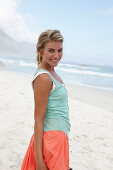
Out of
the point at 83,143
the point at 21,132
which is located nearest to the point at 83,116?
the point at 83,143

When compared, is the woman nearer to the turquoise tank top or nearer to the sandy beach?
the turquoise tank top

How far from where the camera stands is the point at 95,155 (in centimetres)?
370

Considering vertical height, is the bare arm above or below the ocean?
above

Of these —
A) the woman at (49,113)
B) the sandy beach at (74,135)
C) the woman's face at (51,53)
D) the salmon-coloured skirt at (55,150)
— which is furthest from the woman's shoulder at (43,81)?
the sandy beach at (74,135)

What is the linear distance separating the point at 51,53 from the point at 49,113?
0.45m

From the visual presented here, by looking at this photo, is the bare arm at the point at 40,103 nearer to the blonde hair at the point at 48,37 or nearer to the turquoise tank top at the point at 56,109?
the turquoise tank top at the point at 56,109

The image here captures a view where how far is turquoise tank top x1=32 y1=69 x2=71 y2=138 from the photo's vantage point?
4.99 feet

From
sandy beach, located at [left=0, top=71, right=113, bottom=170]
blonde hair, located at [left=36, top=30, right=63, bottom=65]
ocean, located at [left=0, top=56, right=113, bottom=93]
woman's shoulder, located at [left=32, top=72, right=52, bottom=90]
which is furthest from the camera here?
ocean, located at [left=0, top=56, right=113, bottom=93]

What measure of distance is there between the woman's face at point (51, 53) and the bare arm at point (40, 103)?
0.17m

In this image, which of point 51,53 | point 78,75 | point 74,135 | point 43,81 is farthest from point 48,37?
point 78,75

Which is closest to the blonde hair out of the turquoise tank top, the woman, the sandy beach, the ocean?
the woman

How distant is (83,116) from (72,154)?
237 cm

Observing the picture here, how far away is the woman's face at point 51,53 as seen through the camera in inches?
62.3

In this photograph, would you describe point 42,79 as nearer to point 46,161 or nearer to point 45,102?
point 45,102
